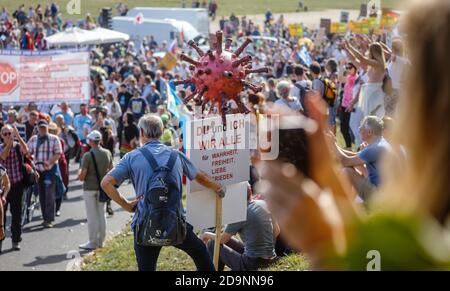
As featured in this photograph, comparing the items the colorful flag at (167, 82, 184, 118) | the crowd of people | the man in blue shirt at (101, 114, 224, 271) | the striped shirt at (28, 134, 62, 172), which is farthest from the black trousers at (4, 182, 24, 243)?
the man in blue shirt at (101, 114, 224, 271)

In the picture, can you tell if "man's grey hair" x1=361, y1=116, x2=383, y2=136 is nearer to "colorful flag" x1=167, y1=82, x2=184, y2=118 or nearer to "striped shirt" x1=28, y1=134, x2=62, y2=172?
"colorful flag" x1=167, y1=82, x2=184, y2=118

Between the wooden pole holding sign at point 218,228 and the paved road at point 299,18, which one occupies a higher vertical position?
the wooden pole holding sign at point 218,228

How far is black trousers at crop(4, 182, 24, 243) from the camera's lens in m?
11.2

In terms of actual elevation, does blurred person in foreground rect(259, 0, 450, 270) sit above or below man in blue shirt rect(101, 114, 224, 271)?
above

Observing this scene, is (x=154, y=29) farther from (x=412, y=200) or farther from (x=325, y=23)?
(x=412, y=200)

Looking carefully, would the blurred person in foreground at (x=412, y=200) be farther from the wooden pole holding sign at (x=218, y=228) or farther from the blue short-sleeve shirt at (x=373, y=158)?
the wooden pole holding sign at (x=218, y=228)

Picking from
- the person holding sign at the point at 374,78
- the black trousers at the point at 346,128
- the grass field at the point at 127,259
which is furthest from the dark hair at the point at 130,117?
the person holding sign at the point at 374,78

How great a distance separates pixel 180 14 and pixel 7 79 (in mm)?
24052

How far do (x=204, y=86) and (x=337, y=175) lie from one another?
5724 millimetres

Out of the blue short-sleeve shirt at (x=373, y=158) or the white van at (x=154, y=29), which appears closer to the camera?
the blue short-sleeve shirt at (x=373, y=158)

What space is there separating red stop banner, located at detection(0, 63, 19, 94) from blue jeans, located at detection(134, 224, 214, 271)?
7.49 metres

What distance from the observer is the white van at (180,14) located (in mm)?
37062

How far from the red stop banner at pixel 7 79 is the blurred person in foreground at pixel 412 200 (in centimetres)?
1250
